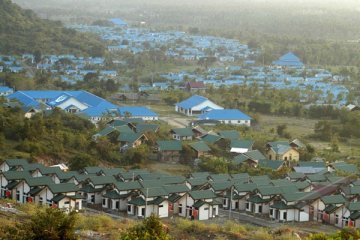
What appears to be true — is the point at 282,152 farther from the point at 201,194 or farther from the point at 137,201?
the point at 137,201

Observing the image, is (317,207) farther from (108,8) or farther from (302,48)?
(108,8)

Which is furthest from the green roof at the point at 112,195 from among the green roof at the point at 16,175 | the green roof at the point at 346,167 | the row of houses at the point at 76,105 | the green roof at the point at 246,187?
the row of houses at the point at 76,105

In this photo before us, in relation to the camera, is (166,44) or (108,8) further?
(108,8)

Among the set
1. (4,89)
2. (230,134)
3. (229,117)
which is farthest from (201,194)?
(4,89)

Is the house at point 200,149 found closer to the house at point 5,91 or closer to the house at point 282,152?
the house at point 282,152

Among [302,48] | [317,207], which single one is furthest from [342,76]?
[317,207]
